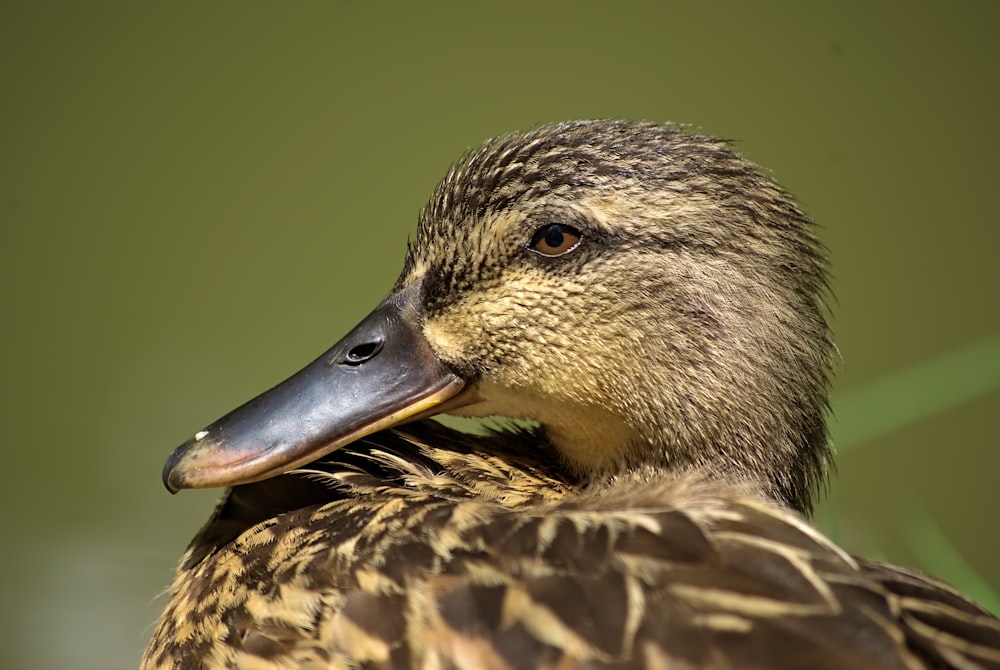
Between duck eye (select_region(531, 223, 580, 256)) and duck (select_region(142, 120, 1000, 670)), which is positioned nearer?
duck (select_region(142, 120, 1000, 670))

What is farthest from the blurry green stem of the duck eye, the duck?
the duck eye

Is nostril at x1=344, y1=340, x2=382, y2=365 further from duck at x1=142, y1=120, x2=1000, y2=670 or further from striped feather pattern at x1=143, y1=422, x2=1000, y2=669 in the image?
striped feather pattern at x1=143, y1=422, x2=1000, y2=669

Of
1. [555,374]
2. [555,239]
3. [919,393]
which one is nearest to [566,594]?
[555,374]

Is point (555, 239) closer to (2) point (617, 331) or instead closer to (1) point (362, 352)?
(2) point (617, 331)

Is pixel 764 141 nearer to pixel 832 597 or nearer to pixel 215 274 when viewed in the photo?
pixel 215 274

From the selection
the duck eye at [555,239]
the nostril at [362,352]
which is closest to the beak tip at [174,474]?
the nostril at [362,352]

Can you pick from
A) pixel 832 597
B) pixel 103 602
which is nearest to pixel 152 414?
pixel 103 602

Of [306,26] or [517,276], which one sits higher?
[306,26]
